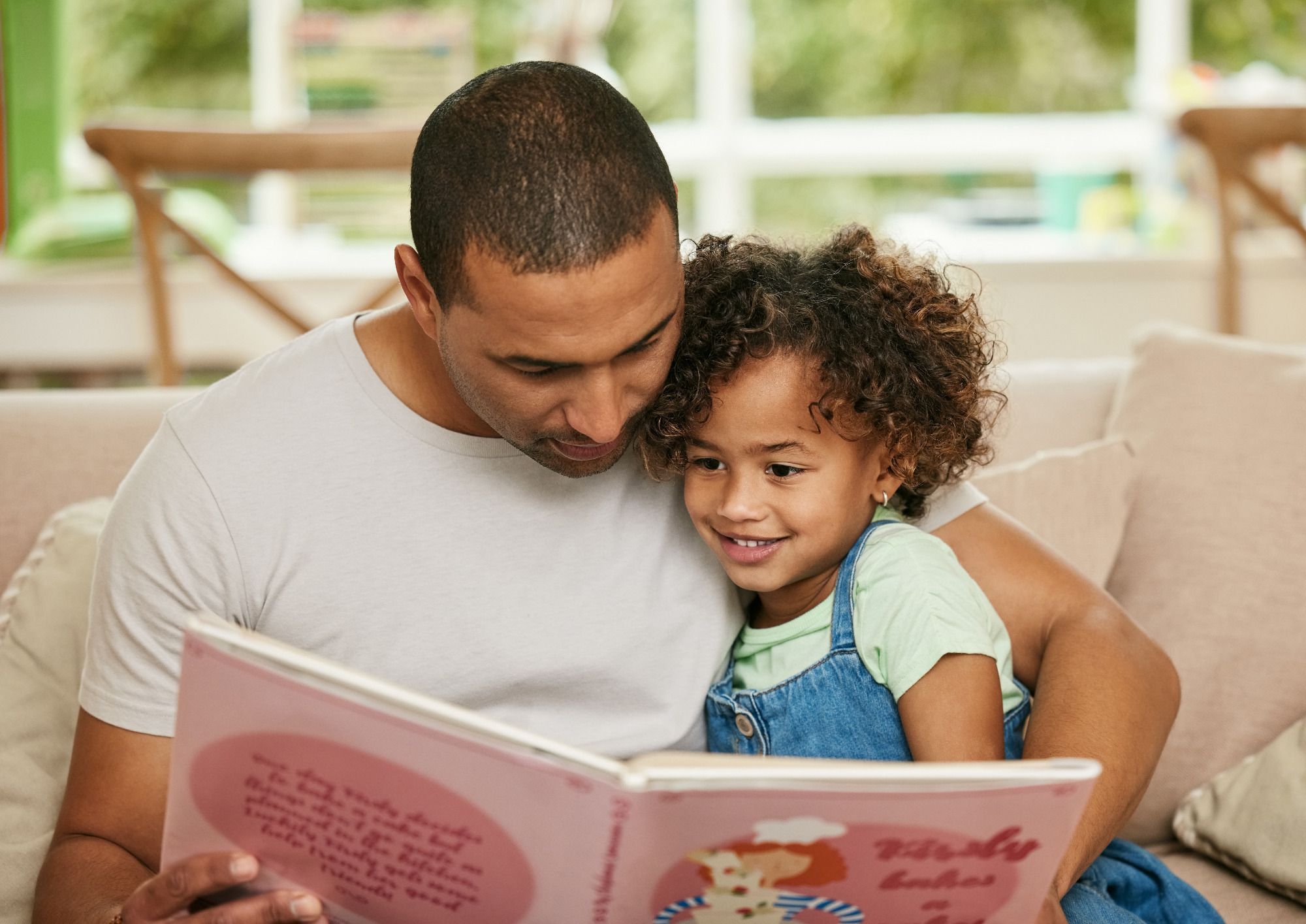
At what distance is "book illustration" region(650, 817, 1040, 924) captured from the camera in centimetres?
86

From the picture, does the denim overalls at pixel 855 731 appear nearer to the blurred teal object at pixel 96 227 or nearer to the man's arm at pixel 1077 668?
the man's arm at pixel 1077 668

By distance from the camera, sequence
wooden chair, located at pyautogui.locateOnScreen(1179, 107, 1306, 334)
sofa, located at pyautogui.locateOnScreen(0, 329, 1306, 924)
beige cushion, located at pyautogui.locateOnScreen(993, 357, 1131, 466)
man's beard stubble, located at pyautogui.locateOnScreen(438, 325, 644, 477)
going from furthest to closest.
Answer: wooden chair, located at pyautogui.locateOnScreen(1179, 107, 1306, 334), beige cushion, located at pyautogui.locateOnScreen(993, 357, 1131, 466), sofa, located at pyautogui.locateOnScreen(0, 329, 1306, 924), man's beard stubble, located at pyautogui.locateOnScreen(438, 325, 644, 477)

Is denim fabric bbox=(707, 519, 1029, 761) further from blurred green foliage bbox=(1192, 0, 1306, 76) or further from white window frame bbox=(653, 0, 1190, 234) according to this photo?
blurred green foliage bbox=(1192, 0, 1306, 76)

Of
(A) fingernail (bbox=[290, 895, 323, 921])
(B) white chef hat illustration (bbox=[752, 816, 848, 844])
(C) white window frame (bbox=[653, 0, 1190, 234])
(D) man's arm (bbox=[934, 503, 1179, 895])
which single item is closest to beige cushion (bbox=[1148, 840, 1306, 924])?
(D) man's arm (bbox=[934, 503, 1179, 895])

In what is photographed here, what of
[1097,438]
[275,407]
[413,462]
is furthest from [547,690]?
[1097,438]

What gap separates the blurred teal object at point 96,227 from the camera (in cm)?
333

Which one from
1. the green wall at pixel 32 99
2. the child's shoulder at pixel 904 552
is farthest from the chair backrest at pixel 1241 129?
the green wall at pixel 32 99

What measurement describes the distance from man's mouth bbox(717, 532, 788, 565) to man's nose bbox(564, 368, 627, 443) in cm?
22

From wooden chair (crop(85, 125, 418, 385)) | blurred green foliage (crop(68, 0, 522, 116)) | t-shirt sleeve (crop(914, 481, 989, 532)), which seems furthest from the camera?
blurred green foliage (crop(68, 0, 522, 116))

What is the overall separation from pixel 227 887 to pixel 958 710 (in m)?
0.62

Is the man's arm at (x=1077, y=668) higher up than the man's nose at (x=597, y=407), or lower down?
lower down

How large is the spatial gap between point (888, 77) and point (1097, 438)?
2.41m

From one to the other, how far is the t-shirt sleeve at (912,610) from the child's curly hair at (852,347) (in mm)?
92

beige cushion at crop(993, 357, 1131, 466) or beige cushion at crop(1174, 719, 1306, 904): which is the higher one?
beige cushion at crop(993, 357, 1131, 466)
